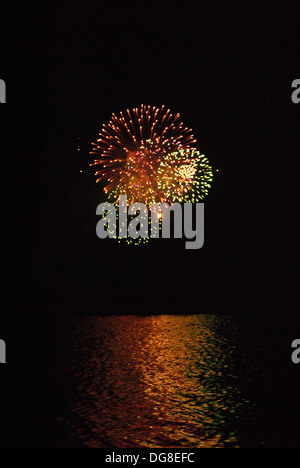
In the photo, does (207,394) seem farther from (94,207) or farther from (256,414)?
(94,207)

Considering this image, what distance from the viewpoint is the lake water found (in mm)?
5438

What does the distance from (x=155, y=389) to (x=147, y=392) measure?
0.17m

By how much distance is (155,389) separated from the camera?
7270 millimetres

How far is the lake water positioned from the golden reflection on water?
0.4 inches

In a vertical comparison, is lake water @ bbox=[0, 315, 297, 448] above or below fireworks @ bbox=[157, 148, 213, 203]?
below

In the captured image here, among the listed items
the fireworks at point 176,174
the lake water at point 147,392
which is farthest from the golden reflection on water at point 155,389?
the fireworks at point 176,174

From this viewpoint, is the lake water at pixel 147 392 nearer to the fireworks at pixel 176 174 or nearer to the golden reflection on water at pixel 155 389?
the golden reflection on water at pixel 155 389

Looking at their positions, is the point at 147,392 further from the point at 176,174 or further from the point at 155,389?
the point at 176,174

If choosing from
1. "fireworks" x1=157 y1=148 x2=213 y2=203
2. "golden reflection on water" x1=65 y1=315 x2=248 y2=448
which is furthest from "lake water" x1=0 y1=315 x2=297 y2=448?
"fireworks" x1=157 y1=148 x2=213 y2=203

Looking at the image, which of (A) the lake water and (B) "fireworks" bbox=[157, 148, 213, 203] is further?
(B) "fireworks" bbox=[157, 148, 213, 203]

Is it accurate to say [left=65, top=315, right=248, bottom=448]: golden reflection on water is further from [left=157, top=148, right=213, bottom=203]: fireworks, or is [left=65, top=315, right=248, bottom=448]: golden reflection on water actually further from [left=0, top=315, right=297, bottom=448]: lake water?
[left=157, top=148, right=213, bottom=203]: fireworks

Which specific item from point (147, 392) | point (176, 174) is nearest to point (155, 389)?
point (147, 392)

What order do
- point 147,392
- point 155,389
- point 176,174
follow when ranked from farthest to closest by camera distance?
point 176,174, point 155,389, point 147,392

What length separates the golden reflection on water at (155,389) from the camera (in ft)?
17.9
